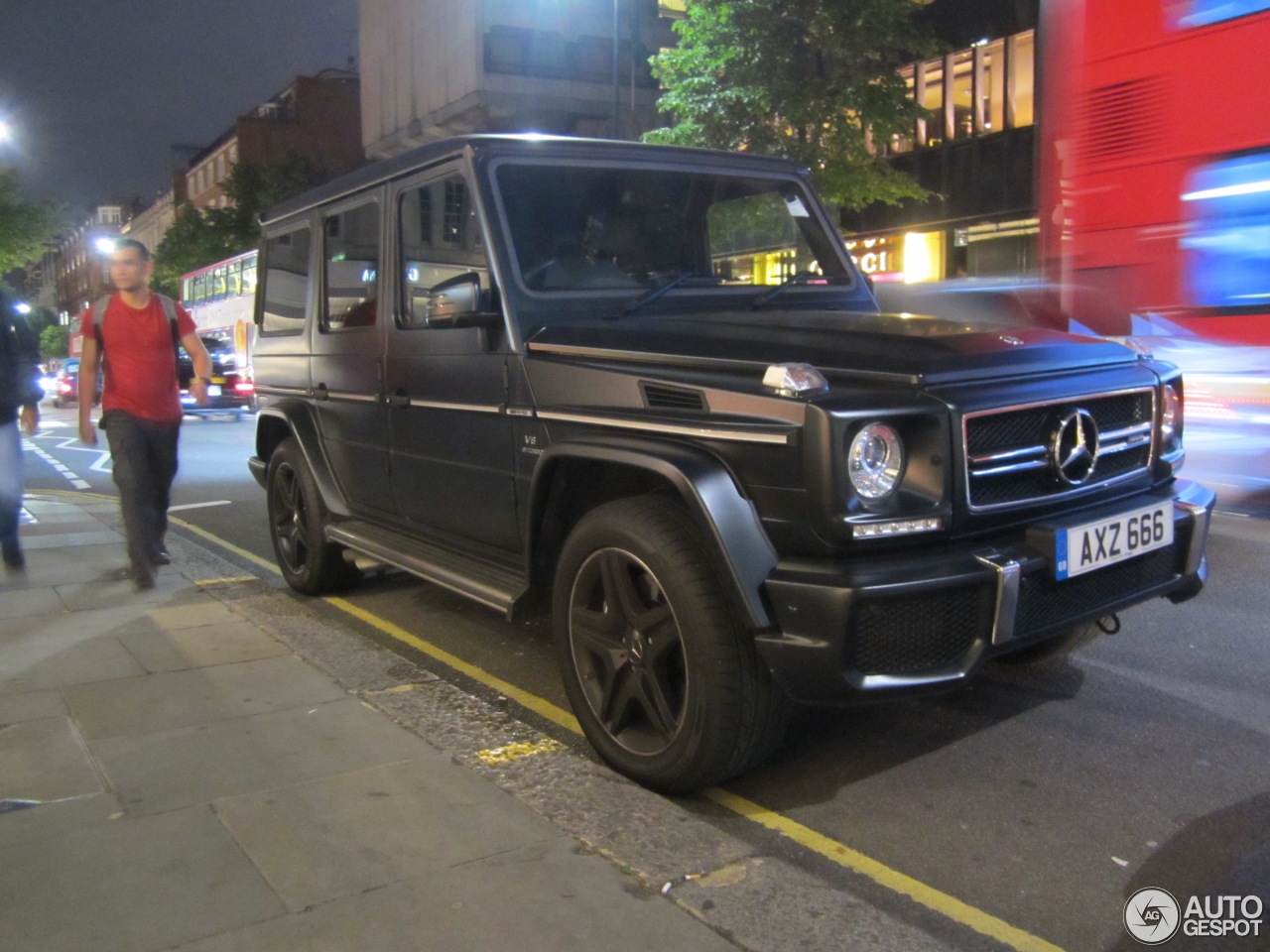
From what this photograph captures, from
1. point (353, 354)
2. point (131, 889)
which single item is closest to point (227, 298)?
point (353, 354)

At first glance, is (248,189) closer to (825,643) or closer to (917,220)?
(917,220)

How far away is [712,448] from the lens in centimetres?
311

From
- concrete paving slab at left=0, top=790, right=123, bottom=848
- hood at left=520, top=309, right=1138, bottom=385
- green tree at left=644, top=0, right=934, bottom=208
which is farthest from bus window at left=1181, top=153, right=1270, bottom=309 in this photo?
green tree at left=644, top=0, right=934, bottom=208

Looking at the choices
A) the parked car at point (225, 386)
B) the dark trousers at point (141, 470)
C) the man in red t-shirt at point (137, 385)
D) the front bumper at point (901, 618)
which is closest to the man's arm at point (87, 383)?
the man in red t-shirt at point (137, 385)

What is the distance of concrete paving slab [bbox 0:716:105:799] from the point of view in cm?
342

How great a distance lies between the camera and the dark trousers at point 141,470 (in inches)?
236

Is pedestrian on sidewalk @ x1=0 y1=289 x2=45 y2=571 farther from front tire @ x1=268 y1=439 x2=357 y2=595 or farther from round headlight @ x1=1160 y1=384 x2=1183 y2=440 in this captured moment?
round headlight @ x1=1160 y1=384 x2=1183 y2=440

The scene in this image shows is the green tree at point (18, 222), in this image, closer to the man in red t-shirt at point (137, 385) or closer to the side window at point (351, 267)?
the man in red t-shirt at point (137, 385)

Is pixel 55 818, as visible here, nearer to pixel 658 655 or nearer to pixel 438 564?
pixel 438 564

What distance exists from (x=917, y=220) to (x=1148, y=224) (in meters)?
18.8

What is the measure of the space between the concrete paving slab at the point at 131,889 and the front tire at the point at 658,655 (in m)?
1.12

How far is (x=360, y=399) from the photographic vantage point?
518 centimetres

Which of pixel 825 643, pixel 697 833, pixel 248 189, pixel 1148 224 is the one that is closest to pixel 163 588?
pixel 697 833

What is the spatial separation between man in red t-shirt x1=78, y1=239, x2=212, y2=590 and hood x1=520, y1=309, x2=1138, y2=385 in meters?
3.03
